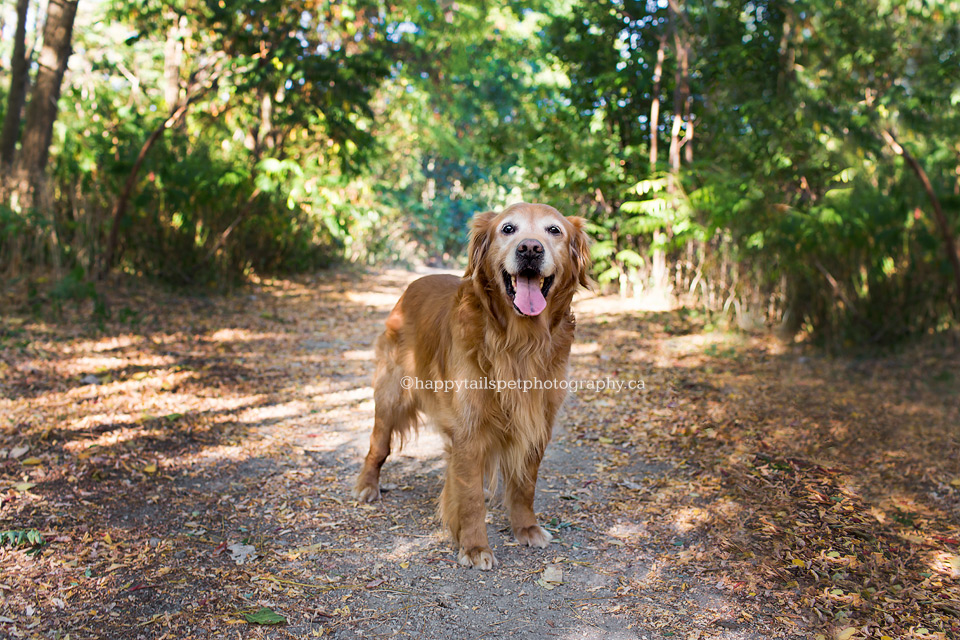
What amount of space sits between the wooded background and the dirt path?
1.78 meters

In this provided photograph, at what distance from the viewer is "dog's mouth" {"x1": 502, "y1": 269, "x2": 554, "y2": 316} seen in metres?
2.79

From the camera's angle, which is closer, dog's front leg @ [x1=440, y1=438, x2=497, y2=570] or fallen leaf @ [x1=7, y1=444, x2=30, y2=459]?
dog's front leg @ [x1=440, y1=438, x2=497, y2=570]

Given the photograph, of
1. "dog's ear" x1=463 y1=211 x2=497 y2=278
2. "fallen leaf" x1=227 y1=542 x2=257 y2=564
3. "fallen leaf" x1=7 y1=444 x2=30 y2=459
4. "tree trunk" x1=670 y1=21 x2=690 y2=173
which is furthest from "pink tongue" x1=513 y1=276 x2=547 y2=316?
"tree trunk" x1=670 y1=21 x2=690 y2=173

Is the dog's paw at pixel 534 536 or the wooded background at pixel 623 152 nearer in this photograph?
the dog's paw at pixel 534 536

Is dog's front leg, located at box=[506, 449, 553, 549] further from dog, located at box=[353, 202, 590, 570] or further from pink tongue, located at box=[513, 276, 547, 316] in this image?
pink tongue, located at box=[513, 276, 547, 316]

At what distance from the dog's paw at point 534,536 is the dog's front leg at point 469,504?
0.67ft

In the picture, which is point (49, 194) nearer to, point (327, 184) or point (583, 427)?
point (327, 184)

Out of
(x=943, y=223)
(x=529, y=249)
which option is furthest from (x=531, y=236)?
(x=943, y=223)

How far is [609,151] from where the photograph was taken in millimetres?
9633

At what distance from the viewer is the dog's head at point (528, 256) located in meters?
2.79

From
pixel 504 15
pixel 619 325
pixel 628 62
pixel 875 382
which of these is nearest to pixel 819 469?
pixel 875 382

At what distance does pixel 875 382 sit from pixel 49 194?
7.85m

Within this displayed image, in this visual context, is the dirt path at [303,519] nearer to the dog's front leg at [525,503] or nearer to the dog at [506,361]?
the dog's front leg at [525,503]

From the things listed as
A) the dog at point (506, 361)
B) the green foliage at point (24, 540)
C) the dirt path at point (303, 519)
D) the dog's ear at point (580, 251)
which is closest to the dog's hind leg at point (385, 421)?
the dirt path at point (303, 519)
